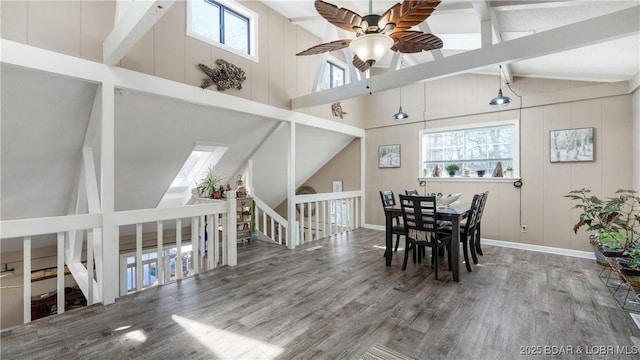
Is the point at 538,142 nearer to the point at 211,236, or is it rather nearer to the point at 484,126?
the point at 484,126

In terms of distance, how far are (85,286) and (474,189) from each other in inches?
238

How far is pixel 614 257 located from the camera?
3000mm

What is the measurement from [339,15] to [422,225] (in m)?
2.54

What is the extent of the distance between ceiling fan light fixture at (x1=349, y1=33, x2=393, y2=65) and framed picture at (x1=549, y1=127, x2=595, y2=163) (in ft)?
12.5

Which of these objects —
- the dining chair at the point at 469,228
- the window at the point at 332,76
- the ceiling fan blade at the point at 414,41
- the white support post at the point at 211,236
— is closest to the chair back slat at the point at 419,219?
the dining chair at the point at 469,228

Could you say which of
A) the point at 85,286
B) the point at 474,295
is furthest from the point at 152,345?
the point at 474,295

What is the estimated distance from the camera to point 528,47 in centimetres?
279

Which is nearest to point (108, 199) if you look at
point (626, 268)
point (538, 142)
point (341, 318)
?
point (341, 318)

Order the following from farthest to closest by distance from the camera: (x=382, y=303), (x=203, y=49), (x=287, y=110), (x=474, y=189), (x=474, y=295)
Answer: (x=474, y=189)
(x=287, y=110)
(x=203, y=49)
(x=474, y=295)
(x=382, y=303)

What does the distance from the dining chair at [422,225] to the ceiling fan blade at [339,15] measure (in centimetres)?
199

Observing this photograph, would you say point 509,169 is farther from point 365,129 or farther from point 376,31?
point 376,31

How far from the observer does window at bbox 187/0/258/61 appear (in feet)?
12.2

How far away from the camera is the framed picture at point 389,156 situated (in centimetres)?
614

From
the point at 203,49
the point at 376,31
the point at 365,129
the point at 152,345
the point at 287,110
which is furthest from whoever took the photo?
the point at 365,129
